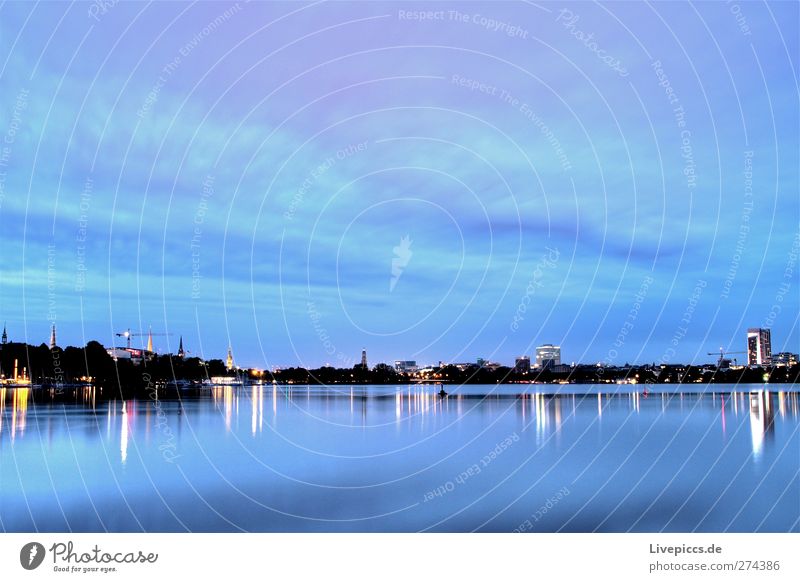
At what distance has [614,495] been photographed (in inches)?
930

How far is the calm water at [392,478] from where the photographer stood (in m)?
20.3
